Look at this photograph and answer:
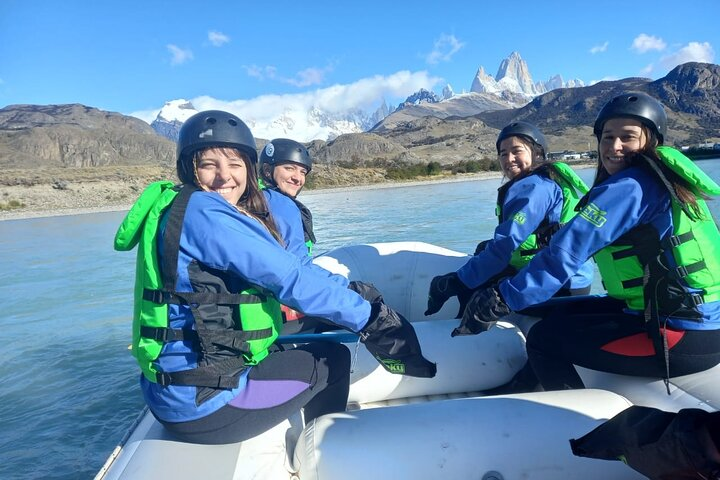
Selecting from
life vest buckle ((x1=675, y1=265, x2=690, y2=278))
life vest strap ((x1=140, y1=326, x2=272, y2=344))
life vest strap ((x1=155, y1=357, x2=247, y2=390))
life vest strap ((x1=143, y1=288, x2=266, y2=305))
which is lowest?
life vest strap ((x1=155, y1=357, x2=247, y2=390))

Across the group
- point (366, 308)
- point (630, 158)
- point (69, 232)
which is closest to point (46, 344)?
point (366, 308)

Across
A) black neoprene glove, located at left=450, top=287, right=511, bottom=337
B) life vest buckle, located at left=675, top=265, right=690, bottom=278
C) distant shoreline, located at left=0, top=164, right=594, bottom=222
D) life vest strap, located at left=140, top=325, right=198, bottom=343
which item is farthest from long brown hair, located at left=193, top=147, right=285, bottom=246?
distant shoreline, located at left=0, top=164, right=594, bottom=222

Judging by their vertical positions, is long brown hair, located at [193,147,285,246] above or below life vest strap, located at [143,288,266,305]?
above

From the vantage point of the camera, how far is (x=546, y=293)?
6.71 feet

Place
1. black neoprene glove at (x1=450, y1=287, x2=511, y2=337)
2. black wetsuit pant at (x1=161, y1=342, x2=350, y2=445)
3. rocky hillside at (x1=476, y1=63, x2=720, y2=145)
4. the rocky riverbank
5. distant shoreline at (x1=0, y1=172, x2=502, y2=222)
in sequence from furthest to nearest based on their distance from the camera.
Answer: rocky hillside at (x1=476, y1=63, x2=720, y2=145)
the rocky riverbank
distant shoreline at (x1=0, y1=172, x2=502, y2=222)
black neoprene glove at (x1=450, y1=287, x2=511, y2=337)
black wetsuit pant at (x1=161, y1=342, x2=350, y2=445)

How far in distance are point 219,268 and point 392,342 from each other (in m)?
0.89

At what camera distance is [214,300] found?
1637mm

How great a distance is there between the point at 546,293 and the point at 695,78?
485 ft

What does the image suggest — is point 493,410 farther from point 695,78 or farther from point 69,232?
point 695,78

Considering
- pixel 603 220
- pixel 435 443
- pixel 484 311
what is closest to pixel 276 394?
pixel 435 443

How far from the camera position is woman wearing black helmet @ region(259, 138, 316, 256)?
3.73m

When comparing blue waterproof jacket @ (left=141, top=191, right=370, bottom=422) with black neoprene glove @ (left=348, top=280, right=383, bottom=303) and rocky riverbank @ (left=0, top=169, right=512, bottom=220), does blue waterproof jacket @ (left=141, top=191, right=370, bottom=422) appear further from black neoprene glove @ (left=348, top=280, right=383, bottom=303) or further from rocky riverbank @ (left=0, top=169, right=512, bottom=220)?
rocky riverbank @ (left=0, top=169, right=512, bottom=220)

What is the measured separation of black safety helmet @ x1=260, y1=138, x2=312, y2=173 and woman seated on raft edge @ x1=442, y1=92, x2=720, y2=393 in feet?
7.03

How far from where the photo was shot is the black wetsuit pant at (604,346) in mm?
1880
